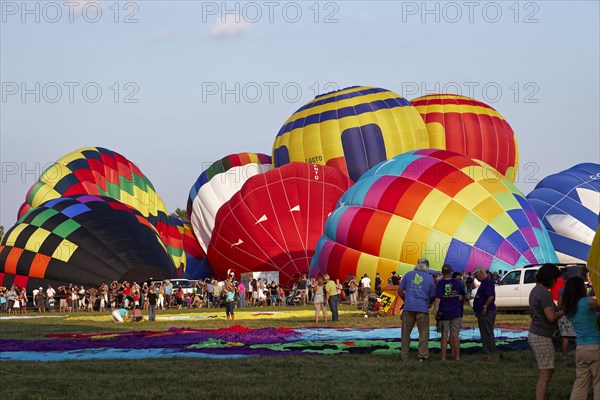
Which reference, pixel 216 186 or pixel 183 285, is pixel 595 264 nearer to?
pixel 183 285

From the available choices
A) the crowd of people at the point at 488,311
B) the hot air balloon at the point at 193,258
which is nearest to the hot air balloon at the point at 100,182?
the hot air balloon at the point at 193,258

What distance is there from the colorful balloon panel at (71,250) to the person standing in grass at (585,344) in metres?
31.2

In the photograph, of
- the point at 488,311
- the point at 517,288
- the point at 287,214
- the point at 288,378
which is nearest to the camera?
the point at 288,378

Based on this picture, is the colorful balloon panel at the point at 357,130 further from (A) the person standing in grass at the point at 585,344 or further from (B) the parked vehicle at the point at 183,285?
(A) the person standing in grass at the point at 585,344

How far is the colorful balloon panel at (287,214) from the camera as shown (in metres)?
39.2

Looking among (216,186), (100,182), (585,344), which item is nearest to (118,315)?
(585,344)

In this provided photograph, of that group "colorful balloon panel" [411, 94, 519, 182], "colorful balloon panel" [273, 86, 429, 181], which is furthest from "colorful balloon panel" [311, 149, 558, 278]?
"colorful balloon panel" [411, 94, 519, 182]

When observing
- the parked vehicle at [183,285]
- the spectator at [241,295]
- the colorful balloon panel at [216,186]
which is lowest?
the spectator at [241,295]

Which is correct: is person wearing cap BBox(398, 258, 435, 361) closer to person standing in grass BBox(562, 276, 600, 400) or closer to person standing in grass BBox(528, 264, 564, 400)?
person standing in grass BBox(528, 264, 564, 400)

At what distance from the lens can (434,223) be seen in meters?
30.4

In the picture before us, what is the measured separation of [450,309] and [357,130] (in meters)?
27.3

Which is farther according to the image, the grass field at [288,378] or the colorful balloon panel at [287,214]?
the colorful balloon panel at [287,214]

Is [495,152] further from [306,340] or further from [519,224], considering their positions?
[306,340]

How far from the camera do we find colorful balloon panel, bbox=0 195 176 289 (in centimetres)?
3800
